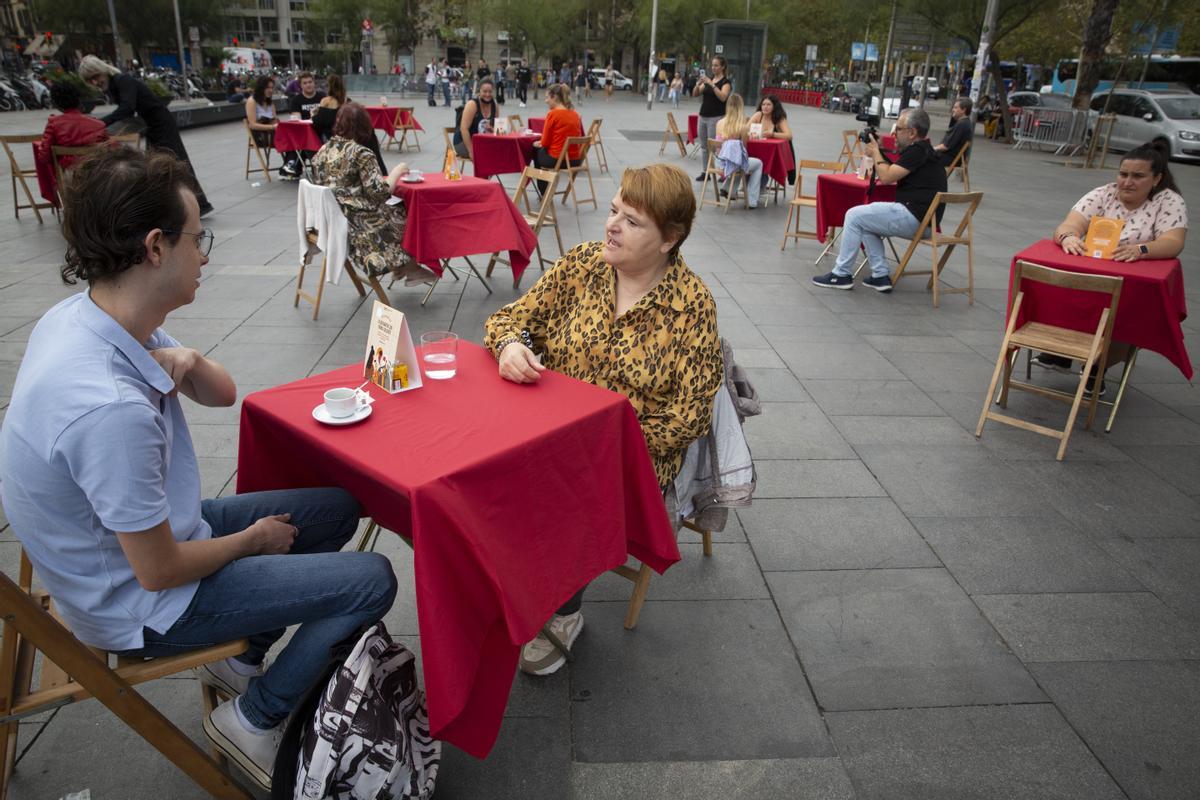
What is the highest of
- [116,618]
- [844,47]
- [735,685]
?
[844,47]

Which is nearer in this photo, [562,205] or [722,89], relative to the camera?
[562,205]

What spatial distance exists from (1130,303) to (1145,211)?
2.20ft

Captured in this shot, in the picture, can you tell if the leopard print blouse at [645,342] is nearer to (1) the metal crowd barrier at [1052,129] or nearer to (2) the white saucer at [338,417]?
(2) the white saucer at [338,417]

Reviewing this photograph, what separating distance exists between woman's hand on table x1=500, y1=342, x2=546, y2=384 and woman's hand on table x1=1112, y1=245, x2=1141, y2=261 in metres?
3.43

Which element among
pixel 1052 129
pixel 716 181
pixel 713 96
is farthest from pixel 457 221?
pixel 1052 129

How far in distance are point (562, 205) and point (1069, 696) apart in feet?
26.3

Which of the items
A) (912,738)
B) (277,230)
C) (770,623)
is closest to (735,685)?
(770,623)

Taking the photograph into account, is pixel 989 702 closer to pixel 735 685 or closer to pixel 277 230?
pixel 735 685

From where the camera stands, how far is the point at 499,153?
9234 millimetres

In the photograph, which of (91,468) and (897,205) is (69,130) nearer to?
(897,205)

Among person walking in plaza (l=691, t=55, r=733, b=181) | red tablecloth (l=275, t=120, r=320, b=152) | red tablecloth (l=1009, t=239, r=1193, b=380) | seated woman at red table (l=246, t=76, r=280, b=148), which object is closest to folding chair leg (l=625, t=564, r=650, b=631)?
red tablecloth (l=1009, t=239, r=1193, b=380)

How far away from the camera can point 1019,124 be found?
1828 cm

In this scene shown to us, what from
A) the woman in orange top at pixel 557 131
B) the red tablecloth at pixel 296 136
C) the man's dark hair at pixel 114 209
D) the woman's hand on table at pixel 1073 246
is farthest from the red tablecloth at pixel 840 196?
the red tablecloth at pixel 296 136

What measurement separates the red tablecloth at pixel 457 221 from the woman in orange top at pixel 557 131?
11.3 ft
